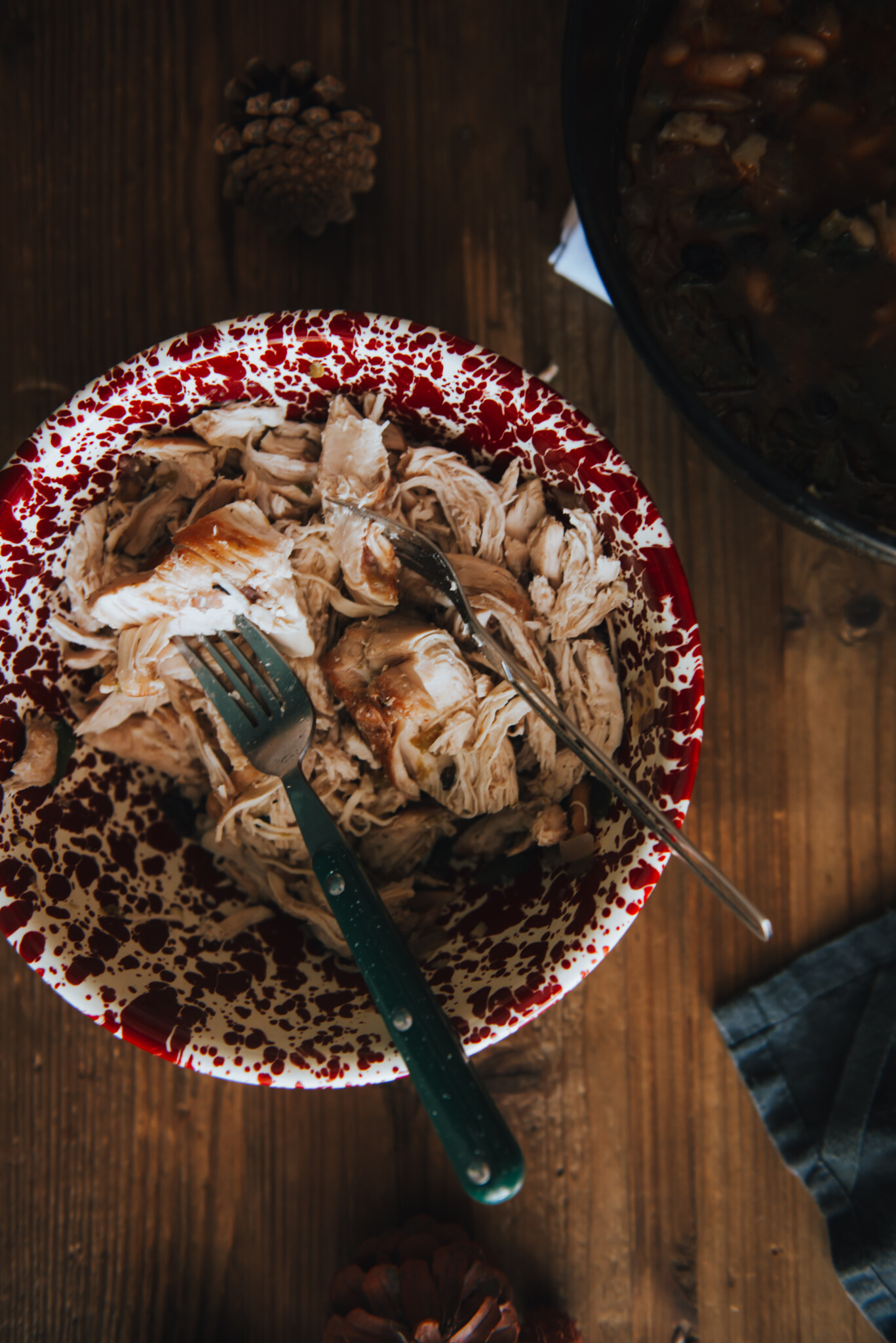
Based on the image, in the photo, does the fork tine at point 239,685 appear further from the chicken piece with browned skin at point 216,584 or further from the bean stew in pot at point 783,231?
the bean stew in pot at point 783,231

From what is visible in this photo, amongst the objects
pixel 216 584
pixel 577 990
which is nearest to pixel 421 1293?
pixel 577 990

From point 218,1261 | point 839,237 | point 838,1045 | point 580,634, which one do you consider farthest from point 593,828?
point 218,1261

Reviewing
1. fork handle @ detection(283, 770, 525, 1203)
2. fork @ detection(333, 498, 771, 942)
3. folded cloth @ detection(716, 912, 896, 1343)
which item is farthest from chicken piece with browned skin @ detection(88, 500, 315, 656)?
folded cloth @ detection(716, 912, 896, 1343)

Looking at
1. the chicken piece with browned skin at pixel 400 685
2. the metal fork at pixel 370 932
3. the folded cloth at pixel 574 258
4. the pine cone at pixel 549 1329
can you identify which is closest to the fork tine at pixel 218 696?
the metal fork at pixel 370 932

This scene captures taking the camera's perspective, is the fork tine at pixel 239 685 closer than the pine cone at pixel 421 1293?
Yes

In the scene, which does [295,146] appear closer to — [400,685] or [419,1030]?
[400,685]

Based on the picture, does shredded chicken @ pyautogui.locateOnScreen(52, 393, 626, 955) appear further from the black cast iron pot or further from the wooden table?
the wooden table
